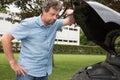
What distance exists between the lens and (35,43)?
17.7 ft

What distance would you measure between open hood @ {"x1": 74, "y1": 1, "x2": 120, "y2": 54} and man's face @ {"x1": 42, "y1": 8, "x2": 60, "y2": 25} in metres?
1.50

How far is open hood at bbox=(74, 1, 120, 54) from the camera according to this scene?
133 inches

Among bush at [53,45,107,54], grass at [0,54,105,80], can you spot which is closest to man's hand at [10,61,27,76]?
grass at [0,54,105,80]

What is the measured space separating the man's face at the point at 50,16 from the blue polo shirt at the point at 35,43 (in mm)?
69

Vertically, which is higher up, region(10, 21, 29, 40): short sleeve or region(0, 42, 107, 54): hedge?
region(10, 21, 29, 40): short sleeve

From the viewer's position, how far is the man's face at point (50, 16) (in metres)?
5.23

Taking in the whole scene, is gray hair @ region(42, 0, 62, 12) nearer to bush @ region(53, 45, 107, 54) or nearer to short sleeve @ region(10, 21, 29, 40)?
short sleeve @ region(10, 21, 29, 40)

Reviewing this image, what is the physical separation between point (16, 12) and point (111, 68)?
21.2m

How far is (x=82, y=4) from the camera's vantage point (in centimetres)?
353

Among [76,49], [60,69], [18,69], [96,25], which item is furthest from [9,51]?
[76,49]

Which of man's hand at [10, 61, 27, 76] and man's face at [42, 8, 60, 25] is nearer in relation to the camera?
man's face at [42, 8, 60, 25]

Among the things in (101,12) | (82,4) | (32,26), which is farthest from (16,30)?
(101,12)

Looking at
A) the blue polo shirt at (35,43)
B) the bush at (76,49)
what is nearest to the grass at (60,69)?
the blue polo shirt at (35,43)

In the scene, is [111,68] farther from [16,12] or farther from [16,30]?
[16,12]
